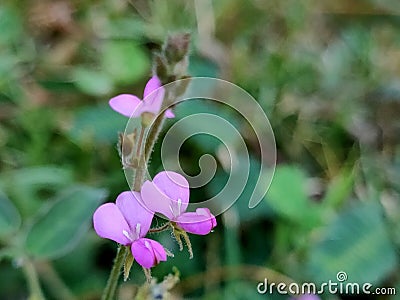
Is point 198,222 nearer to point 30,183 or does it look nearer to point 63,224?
point 63,224

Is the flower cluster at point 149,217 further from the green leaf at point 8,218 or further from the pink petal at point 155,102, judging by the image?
the green leaf at point 8,218

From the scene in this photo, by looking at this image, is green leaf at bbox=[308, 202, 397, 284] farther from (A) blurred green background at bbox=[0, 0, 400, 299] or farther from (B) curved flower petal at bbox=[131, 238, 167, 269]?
(B) curved flower petal at bbox=[131, 238, 167, 269]

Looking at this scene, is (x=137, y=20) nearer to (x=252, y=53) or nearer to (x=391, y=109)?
(x=252, y=53)

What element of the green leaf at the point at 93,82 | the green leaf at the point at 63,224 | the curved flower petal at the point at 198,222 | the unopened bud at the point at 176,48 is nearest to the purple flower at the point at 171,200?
the curved flower petal at the point at 198,222

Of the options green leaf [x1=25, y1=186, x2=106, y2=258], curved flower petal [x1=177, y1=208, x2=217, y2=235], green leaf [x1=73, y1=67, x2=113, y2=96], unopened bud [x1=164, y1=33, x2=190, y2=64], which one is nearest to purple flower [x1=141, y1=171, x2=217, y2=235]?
curved flower petal [x1=177, y1=208, x2=217, y2=235]

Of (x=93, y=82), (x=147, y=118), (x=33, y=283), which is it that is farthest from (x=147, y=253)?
(x=93, y=82)
